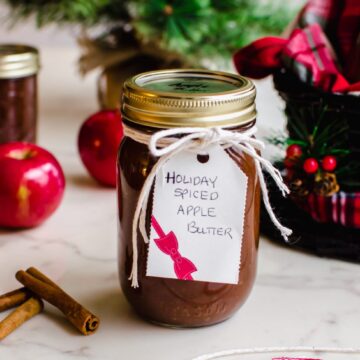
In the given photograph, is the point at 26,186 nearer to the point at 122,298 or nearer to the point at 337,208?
the point at 122,298

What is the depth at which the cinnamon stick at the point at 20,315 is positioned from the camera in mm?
682

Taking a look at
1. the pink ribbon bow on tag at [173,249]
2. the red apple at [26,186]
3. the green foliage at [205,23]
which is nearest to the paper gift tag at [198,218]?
the pink ribbon bow on tag at [173,249]

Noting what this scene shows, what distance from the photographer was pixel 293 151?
818mm

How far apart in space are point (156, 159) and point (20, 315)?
220 mm

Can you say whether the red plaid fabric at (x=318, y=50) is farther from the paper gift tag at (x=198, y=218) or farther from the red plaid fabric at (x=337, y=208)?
the paper gift tag at (x=198, y=218)

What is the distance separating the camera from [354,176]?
2.73ft

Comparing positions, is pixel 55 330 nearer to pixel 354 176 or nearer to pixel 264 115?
pixel 354 176

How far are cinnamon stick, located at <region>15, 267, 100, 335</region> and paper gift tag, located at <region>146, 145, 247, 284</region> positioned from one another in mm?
84

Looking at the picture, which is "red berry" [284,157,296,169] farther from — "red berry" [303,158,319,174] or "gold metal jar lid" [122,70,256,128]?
"gold metal jar lid" [122,70,256,128]

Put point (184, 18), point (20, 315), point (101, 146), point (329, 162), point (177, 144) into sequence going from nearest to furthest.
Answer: point (177, 144) < point (20, 315) < point (329, 162) < point (101, 146) < point (184, 18)

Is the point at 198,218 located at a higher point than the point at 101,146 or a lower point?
higher

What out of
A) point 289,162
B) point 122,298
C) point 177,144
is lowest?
point 122,298

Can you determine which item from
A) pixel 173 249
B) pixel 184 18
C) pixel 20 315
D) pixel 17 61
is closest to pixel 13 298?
pixel 20 315

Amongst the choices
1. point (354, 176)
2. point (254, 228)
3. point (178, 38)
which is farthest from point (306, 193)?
point (178, 38)
